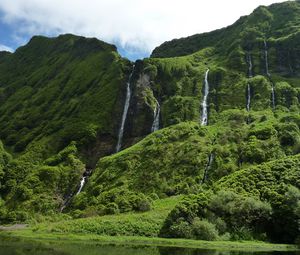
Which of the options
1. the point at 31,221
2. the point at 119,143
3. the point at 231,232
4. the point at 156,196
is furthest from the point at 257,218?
the point at 119,143

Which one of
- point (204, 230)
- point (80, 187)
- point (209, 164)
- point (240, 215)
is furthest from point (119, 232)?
point (80, 187)

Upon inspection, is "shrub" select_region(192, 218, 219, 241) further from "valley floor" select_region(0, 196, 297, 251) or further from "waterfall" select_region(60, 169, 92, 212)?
"waterfall" select_region(60, 169, 92, 212)

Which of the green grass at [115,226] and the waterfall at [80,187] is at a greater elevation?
the waterfall at [80,187]

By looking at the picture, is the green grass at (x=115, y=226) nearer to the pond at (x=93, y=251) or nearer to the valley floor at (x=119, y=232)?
the valley floor at (x=119, y=232)

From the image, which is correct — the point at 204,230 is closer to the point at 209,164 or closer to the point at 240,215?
the point at 240,215

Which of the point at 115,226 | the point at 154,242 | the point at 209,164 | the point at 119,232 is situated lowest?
the point at 154,242

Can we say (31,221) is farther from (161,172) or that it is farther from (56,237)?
(161,172)

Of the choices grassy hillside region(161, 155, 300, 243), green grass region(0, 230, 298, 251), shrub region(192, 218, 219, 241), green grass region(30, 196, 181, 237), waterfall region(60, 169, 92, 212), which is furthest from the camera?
A: waterfall region(60, 169, 92, 212)

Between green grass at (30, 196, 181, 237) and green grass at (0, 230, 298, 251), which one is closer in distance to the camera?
green grass at (0, 230, 298, 251)

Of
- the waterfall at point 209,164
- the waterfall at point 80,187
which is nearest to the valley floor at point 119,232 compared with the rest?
the waterfall at point 209,164

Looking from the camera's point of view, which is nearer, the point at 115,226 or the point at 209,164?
the point at 115,226

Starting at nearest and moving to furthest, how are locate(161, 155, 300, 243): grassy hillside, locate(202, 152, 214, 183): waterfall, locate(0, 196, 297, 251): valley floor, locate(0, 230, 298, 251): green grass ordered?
locate(0, 230, 298, 251): green grass
locate(0, 196, 297, 251): valley floor
locate(161, 155, 300, 243): grassy hillside
locate(202, 152, 214, 183): waterfall

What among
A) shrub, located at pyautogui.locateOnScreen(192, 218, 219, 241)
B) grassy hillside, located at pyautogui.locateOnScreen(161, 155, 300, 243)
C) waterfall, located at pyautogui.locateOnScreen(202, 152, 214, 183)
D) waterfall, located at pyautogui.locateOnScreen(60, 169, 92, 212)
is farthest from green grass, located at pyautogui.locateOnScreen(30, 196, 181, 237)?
waterfall, located at pyautogui.locateOnScreen(60, 169, 92, 212)

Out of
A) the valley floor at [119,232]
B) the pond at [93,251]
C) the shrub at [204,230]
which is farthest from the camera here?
the shrub at [204,230]
